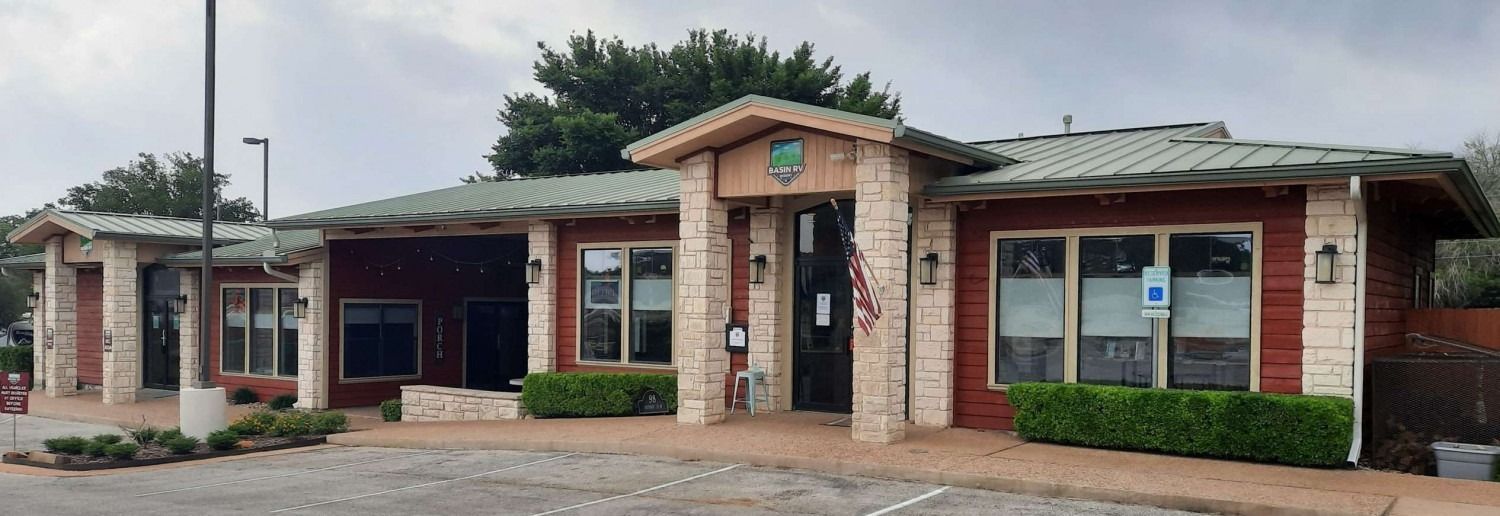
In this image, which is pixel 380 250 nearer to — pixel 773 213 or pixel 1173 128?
pixel 773 213

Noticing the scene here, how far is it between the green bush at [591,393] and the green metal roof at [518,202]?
2.32 metres

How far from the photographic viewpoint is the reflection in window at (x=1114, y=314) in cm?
1215

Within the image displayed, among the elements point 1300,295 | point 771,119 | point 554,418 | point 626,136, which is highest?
point 626,136

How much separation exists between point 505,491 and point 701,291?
13.0 feet

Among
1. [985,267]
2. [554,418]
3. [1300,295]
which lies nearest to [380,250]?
[554,418]

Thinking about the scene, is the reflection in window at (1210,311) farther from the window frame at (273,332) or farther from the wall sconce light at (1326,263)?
the window frame at (273,332)

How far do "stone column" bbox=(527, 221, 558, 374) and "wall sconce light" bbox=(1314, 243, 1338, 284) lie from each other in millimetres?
10369

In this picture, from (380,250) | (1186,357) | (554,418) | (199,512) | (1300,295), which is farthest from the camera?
(380,250)

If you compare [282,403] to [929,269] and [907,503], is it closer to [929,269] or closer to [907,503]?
[929,269]

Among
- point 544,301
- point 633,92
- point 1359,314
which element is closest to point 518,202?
point 544,301

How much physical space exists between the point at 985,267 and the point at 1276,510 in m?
4.91

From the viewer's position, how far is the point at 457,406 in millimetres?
16938

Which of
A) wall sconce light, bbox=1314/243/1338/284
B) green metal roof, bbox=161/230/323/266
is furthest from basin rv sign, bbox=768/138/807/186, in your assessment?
green metal roof, bbox=161/230/323/266

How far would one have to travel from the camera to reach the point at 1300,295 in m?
11.1
